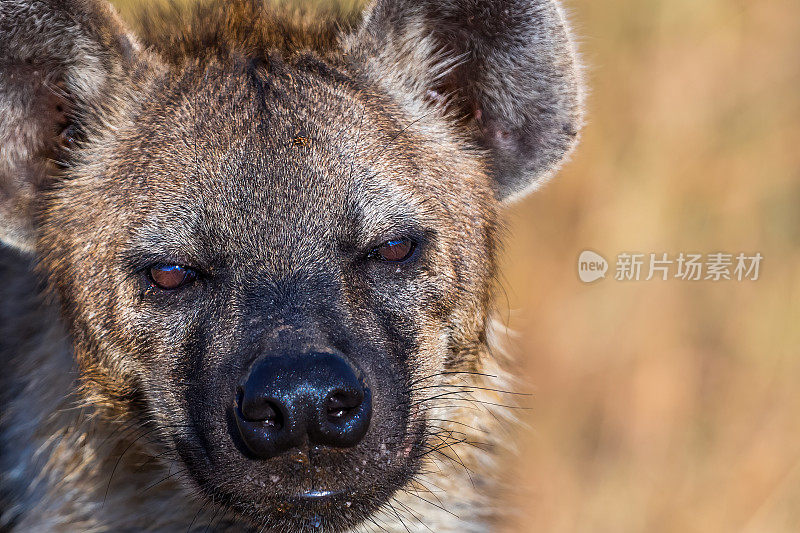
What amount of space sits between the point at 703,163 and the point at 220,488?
8.87ft

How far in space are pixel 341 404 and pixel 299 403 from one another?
0.08m

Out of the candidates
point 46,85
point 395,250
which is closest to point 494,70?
point 395,250

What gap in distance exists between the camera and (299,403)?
1.80m

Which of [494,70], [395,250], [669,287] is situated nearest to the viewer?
[395,250]

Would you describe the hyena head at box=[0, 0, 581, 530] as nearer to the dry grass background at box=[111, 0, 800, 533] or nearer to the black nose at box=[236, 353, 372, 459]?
the black nose at box=[236, 353, 372, 459]

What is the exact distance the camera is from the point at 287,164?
6.75 ft

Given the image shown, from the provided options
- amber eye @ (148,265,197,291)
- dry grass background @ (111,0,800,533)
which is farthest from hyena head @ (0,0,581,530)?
dry grass background @ (111,0,800,533)

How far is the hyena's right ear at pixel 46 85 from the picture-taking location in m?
2.11

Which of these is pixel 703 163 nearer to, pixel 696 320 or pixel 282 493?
pixel 696 320

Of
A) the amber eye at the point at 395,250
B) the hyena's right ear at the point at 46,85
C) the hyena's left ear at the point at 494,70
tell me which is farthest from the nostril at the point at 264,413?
the hyena's left ear at the point at 494,70

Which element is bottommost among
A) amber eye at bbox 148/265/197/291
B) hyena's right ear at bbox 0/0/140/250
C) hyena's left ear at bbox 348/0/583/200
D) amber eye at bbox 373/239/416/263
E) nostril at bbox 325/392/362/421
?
nostril at bbox 325/392/362/421

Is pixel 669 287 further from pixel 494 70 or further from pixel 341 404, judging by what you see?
pixel 341 404

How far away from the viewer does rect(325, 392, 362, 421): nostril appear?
1828 mm

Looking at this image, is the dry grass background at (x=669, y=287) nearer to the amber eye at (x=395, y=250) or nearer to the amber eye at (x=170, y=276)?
the amber eye at (x=395, y=250)
